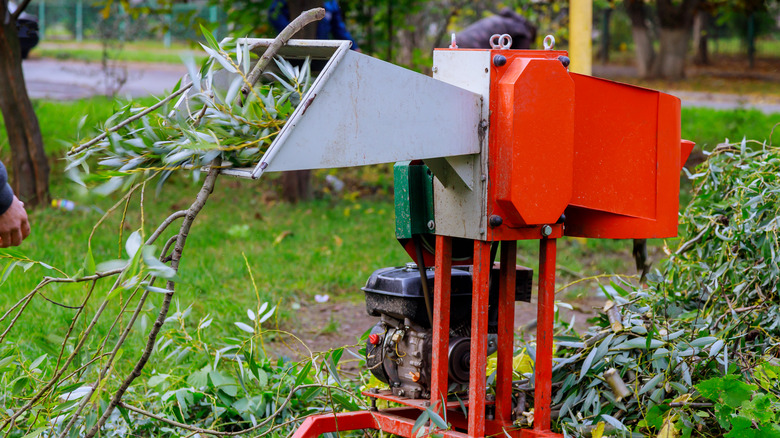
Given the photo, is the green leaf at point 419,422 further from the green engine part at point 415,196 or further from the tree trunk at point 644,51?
the tree trunk at point 644,51

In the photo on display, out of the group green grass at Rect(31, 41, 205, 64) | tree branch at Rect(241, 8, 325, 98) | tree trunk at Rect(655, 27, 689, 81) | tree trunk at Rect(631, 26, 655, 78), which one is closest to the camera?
tree branch at Rect(241, 8, 325, 98)

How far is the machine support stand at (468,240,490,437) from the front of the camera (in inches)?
103

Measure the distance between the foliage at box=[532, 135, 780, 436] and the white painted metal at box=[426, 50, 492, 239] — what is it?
0.76 m

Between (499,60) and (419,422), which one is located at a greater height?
(499,60)

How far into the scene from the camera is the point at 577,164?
270cm

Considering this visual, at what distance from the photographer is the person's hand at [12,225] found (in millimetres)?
2820

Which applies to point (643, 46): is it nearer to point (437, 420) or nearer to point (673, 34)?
point (673, 34)

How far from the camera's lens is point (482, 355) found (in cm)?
A: 265

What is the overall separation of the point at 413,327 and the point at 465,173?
0.65 meters

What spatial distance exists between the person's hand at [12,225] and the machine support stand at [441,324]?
4.68ft

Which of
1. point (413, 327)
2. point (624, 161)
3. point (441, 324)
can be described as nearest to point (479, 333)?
point (441, 324)

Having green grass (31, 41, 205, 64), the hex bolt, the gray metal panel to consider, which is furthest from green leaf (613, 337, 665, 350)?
green grass (31, 41, 205, 64)

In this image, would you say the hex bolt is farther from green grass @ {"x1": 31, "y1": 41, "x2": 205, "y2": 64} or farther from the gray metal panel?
green grass @ {"x1": 31, "y1": 41, "x2": 205, "y2": 64}

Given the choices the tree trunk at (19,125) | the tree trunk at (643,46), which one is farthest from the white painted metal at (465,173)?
the tree trunk at (643,46)
